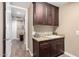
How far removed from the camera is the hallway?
1329 millimetres

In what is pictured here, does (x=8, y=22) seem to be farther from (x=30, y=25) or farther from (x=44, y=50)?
(x=44, y=50)

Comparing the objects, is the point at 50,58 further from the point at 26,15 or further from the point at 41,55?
the point at 26,15

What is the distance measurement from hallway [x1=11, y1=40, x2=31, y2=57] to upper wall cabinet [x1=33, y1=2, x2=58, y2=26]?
40 centimetres

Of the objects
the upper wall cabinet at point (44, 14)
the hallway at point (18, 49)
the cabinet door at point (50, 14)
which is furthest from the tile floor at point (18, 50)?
the cabinet door at point (50, 14)

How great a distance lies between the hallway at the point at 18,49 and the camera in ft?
4.36

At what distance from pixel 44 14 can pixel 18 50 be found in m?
0.70

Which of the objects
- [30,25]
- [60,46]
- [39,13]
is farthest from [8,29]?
[60,46]

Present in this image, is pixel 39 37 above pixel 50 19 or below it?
below

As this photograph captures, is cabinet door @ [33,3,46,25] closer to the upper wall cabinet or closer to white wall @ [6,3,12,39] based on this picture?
the upper wall cabinet

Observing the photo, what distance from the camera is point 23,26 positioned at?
135cm

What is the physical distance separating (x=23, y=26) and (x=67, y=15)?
0.73 metres

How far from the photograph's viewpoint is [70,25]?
1.41m

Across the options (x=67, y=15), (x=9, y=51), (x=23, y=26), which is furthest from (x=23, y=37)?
(x=67, y=15)

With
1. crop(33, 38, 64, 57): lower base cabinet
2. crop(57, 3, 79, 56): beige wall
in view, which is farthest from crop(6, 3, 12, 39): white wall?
crop(57, 3, 79, 56): beige wall
